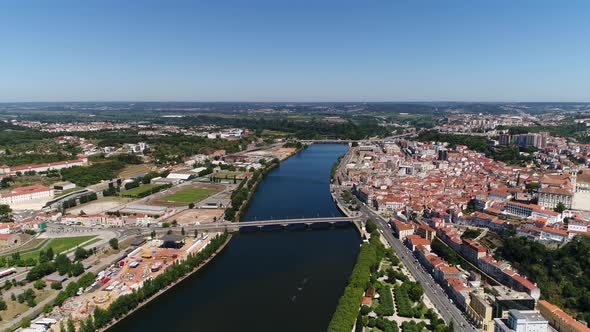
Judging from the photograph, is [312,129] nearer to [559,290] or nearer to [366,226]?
[366,226]

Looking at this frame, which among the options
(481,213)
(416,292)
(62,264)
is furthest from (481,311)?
(62,264)

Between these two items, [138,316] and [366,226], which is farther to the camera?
[366,226]

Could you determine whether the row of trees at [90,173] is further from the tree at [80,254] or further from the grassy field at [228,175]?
the tree at [80,254]

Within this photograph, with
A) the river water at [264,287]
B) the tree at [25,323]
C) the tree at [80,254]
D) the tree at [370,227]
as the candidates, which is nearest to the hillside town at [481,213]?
the tree at [370,227]

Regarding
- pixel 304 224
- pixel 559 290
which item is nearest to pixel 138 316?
pixel 304 224

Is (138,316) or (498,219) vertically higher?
(498,219)

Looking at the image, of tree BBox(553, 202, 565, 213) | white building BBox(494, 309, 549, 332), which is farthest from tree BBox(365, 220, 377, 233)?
tree BBox(553, 202, 565, 213)

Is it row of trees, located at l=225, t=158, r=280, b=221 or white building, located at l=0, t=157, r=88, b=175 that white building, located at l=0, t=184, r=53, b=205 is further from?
row of trees, located at l=225, t=158, r=280, b=221

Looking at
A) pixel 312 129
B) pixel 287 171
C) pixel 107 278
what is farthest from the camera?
pixel 312 129
